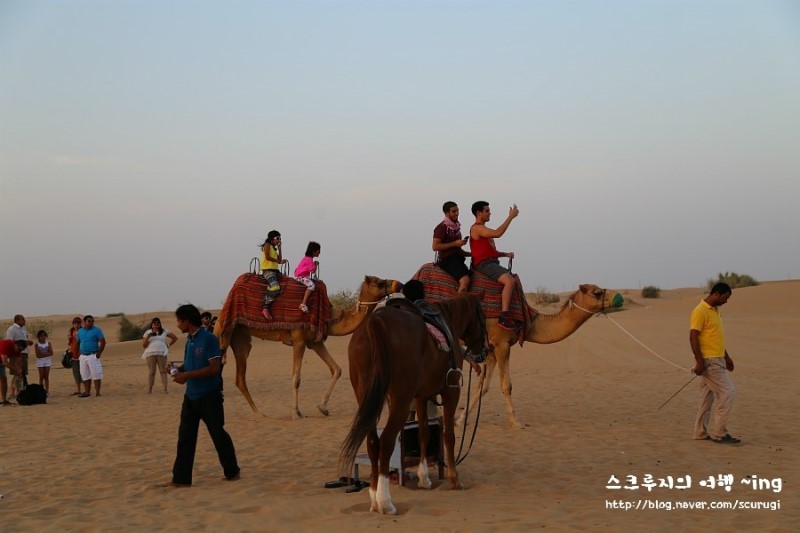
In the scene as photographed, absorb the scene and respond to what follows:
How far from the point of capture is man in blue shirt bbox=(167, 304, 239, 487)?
8461mm

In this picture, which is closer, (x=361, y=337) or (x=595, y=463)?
(x=361, y=337)

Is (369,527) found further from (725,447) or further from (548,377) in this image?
(548,377)

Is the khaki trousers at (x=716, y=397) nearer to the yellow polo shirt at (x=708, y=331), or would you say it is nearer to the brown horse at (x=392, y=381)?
the yellow polo shirt at (x=708, y=331)

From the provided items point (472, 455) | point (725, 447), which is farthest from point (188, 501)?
point (725, 447)

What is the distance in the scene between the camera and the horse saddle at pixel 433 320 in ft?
26.1

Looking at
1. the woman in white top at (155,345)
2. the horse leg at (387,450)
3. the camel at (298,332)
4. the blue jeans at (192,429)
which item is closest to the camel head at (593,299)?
the camel at (298,332)

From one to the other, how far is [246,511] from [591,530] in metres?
3.05

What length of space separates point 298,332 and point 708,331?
22.9 feet

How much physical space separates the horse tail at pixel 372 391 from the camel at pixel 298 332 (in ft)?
21.3

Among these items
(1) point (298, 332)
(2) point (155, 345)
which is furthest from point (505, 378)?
(2) point (155, 345)

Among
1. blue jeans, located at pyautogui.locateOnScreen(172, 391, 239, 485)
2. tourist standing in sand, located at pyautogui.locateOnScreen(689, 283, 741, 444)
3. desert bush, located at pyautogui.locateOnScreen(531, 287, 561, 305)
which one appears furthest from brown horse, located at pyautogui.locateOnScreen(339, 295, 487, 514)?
desert bush, located at pyautogui.locateOnScreen(531, 287, 561, 305)

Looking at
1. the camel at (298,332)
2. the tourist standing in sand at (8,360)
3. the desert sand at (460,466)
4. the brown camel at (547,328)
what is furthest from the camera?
the tourist standing in sand at (8,360)

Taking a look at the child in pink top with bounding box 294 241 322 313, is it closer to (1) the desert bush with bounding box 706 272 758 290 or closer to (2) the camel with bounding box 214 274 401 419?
(2) the camel with bounding box 214 274 401 419

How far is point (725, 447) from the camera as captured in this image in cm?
1019
